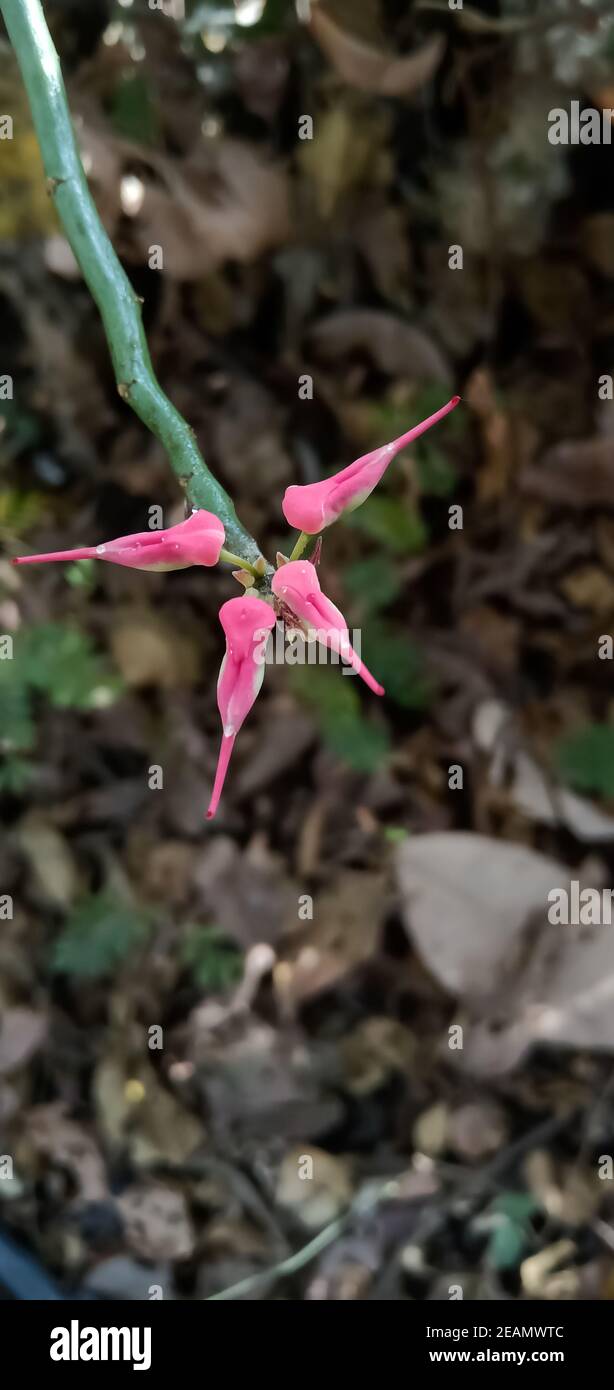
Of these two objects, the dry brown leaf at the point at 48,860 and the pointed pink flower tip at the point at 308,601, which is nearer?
the pointed pink flower tip at the point at 308,601

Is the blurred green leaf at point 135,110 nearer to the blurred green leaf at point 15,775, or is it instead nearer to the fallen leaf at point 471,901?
the blurred green leaf at point 15,775

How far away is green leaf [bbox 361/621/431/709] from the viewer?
111cm

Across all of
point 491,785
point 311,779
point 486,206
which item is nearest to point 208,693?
point 311,779

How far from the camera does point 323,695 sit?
1.10m

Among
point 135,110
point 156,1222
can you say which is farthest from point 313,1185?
point 135,110

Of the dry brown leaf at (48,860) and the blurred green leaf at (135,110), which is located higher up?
the blurred green leaf at (135,110)

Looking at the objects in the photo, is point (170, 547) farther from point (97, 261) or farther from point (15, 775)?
point (15, 775)

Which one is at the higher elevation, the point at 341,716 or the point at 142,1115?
the point at 341,716

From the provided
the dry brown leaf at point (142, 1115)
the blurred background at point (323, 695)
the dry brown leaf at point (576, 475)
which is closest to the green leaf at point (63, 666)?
the blurred background at point (323, 695)

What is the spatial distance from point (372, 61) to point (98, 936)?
0.90 m

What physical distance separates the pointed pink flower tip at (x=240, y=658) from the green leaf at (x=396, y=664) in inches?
27.0

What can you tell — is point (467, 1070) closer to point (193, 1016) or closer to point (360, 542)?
point (193, 1016)

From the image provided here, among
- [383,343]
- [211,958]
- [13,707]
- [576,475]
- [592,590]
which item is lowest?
[211,958]

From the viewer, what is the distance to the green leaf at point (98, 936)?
1.09 meters
